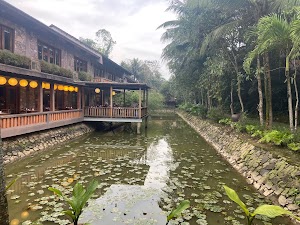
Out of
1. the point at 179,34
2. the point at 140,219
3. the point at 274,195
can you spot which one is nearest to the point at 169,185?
the point at 140,219

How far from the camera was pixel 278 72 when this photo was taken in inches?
670

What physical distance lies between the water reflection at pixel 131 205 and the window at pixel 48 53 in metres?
12.0

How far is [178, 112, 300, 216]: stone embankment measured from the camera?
5566 millimetres

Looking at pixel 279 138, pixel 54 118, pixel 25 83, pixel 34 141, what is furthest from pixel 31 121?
pixel 279 138

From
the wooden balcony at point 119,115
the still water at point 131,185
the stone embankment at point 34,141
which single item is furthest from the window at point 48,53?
the still water at point 131,185

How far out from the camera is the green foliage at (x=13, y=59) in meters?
10.8

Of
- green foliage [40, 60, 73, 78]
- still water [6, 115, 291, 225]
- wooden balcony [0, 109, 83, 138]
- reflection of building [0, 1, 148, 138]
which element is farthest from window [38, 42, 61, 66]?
still water [6, 115, 291, 225]

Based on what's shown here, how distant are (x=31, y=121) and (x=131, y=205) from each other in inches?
303

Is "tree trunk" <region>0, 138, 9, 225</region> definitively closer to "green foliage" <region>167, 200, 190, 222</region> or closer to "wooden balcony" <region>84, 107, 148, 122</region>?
"green foliage" <region>167, 200, 190, 222</region>

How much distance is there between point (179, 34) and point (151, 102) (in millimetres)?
16681

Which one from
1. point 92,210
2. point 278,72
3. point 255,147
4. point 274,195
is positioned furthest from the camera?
point 278,72

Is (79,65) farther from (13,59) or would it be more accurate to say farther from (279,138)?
(279,138)

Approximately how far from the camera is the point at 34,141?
1112cm

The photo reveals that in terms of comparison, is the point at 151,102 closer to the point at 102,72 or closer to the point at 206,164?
the point at 102,72
